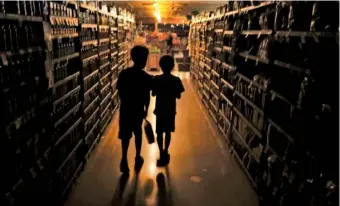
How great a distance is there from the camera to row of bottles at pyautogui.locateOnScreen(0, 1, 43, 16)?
227 cm

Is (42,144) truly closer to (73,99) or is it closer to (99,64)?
(73,99)

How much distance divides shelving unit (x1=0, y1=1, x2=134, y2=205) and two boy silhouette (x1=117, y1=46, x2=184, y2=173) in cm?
58

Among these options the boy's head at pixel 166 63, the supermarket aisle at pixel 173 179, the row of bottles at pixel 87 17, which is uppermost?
the row of bottles at pixel 87 17

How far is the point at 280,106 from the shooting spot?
305cm

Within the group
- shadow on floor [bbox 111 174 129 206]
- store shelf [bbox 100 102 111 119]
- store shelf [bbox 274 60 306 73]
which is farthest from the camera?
store shelf [bbox 100 102 111 119]

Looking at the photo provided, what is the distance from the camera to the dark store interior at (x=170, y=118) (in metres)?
2.19

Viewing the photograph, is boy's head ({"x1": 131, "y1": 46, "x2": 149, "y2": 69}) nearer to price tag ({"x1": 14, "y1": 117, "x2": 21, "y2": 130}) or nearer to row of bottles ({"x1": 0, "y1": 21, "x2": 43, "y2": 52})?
row of bottles ({"x1": 0, "y1": 21, "x2": 43, "y2": 52})

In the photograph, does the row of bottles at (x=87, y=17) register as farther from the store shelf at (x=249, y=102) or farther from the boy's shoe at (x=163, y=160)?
the store shelf at (x=249, y=102)

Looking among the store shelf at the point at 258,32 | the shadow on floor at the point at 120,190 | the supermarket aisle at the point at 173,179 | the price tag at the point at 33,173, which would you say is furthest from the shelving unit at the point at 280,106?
the price tag at the point at 33,173

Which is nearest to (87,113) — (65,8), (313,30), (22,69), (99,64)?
(99,64)

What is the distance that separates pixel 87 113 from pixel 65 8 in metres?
1.55

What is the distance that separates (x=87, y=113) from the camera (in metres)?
4.45

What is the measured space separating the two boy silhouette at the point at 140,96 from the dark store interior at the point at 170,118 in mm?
15

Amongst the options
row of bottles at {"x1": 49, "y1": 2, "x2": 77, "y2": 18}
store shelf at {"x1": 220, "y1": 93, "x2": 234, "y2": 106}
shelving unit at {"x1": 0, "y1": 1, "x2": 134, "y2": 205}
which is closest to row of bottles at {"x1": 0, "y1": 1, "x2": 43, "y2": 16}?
shelving unit at {"x1": 0, "y1": 1, "x2": 134, "y2": 205}
